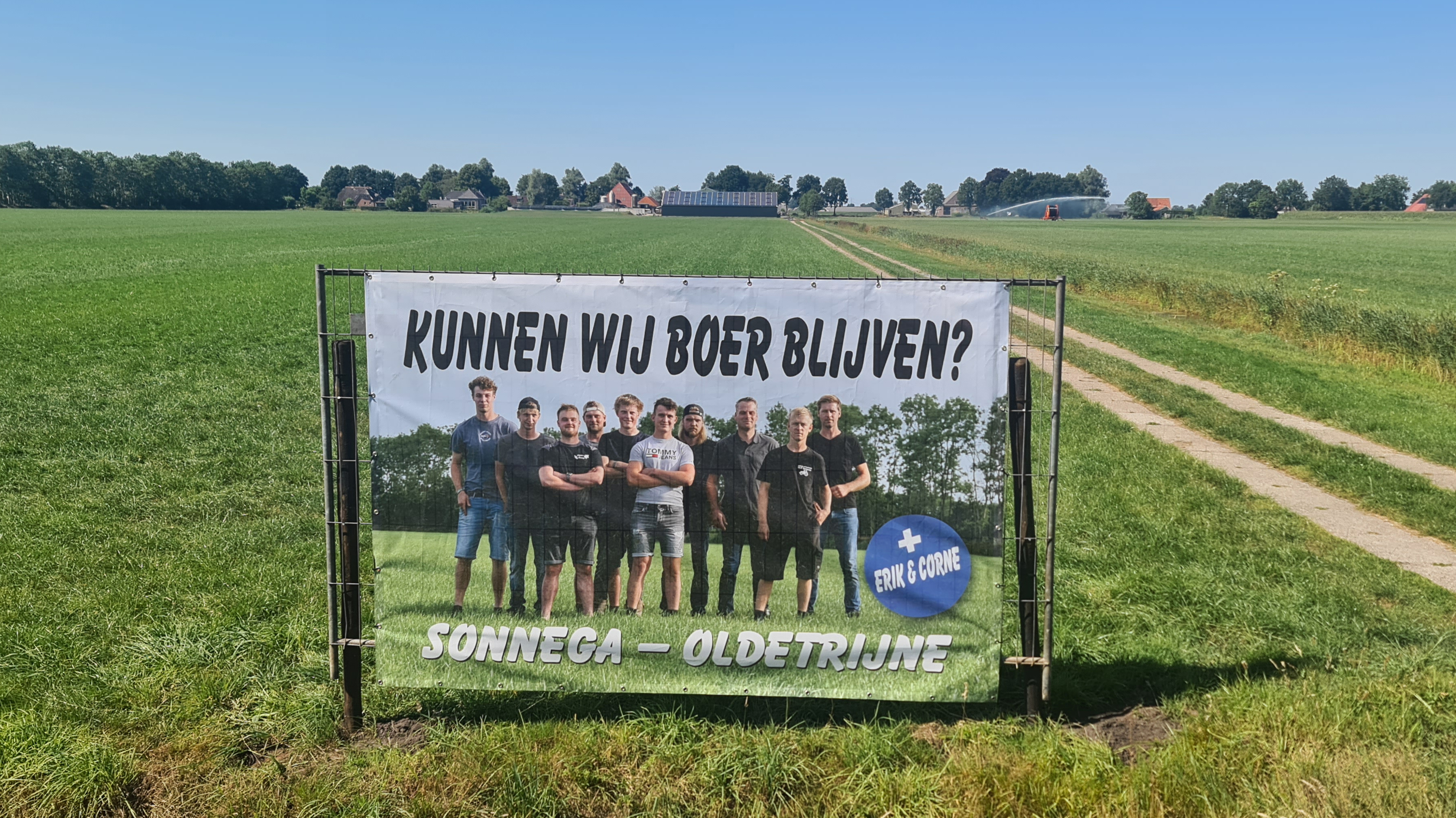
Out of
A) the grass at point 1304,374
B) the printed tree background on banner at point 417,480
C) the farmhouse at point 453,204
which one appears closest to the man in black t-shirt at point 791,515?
the printed tree background on banner at point 417,480

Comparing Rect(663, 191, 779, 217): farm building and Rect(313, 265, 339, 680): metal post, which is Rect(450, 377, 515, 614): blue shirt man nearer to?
Rect(313, 265, 339, 680): metal post

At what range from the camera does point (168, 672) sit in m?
4.62

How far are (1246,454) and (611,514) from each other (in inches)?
328

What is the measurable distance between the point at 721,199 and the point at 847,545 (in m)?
191

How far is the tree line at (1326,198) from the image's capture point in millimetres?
163750

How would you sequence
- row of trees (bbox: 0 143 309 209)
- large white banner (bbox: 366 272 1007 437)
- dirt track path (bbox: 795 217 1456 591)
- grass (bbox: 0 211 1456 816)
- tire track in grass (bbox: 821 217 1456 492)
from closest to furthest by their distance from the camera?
grass (bbox: 0 211 1456 816) → large white banner (bbox: 366 272 1007 437) → dirt track path (bbox: 795 217 1456 591) → tire track in grass (bbox: 821 217 1456 492) → row of trees (bbox: 0 143 309 209)

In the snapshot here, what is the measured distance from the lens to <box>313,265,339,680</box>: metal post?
4.07m

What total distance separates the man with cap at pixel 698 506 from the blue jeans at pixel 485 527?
2.38 feet

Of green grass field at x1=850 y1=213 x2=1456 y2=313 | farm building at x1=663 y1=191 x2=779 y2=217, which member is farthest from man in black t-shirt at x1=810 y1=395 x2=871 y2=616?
farm building at x1=663 y1=191 x2=779 y2=217

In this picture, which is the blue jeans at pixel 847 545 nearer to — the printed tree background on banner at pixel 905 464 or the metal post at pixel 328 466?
the printed tree background on banner at pixel 905 464

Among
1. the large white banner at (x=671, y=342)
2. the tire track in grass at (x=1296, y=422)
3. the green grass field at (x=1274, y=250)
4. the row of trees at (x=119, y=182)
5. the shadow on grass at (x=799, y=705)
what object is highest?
the row of trees at (x=119, y=182)

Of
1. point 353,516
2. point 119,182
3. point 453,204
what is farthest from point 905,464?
point 453,204

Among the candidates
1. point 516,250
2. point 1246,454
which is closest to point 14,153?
point 516,250

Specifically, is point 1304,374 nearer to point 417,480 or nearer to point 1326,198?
point 417,480
